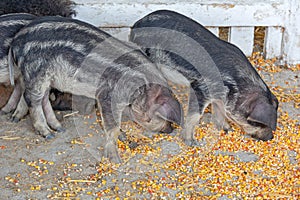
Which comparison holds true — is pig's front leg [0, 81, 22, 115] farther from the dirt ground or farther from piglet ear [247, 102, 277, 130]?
piglet ear [247, 102, 277, 130]

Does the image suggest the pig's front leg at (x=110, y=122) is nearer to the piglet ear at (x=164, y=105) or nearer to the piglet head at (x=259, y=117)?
the piglet ear at (x=164, y=105)

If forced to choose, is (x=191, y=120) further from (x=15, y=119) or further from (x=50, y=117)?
(x=15, y=119)

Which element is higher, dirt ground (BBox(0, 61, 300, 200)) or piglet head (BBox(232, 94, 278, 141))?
piglet head (BBox(232, 94, 278, 141))

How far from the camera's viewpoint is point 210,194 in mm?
4289

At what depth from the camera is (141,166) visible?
462cm

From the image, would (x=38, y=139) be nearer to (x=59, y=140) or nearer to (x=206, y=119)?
(x=59, y=140)

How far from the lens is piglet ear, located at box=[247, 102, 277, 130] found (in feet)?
15.1

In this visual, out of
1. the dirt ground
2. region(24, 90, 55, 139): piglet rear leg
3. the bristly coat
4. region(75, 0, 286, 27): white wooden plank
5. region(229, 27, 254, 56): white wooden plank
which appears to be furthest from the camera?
region(229, 27, 254, 56): white wooden plank

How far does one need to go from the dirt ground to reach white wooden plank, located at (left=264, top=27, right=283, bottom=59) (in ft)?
4.95

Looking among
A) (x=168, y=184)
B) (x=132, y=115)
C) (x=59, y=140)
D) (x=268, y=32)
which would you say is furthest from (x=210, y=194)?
(x=268, y=32)

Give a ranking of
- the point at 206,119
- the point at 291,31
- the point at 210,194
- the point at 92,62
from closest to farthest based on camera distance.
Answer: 1. the point at 210,194
2. the point at 92,62
3. the point at 206,119
4. the point at 291,31

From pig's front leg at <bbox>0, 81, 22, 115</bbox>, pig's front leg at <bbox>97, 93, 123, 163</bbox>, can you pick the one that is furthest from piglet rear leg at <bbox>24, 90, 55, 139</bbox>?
pig's front leg at <bbox>97, 93, 123, 163</bbox>

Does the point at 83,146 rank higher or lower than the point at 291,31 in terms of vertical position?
lower

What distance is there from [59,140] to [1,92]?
95cm
